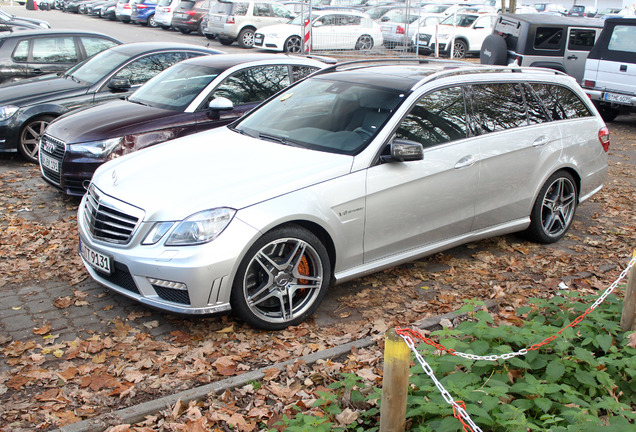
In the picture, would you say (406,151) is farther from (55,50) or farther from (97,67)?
(55,50)

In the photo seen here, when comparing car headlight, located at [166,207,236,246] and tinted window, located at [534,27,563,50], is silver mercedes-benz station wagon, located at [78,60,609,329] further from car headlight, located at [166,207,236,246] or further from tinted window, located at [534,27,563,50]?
tinted window, located at [534,27,563,50]

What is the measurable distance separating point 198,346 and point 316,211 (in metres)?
1.22

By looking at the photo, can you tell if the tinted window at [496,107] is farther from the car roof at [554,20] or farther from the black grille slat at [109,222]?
the car roof at [554,20]

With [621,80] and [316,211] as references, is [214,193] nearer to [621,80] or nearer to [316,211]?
[316,211]

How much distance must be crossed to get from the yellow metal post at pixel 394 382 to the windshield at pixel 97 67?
749 cm

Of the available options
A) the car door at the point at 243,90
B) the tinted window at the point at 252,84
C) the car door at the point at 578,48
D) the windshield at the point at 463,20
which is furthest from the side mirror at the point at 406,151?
the windshield at the point at 463,20

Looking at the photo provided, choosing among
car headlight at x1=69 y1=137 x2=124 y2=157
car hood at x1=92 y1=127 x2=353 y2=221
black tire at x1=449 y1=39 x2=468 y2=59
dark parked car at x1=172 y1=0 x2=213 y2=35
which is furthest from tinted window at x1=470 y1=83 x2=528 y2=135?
dark parked car at x1=172 y1=0 x2=213 y2=35

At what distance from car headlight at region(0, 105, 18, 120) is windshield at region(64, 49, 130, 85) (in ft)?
3.39

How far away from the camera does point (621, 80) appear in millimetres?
13180

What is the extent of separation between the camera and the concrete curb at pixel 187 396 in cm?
343

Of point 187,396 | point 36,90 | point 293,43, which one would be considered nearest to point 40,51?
point 36,90

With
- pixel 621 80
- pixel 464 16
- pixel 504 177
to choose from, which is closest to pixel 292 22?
pixel 464 16

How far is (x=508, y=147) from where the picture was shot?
19.0ft

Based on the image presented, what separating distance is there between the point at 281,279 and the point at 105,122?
3636 mm
